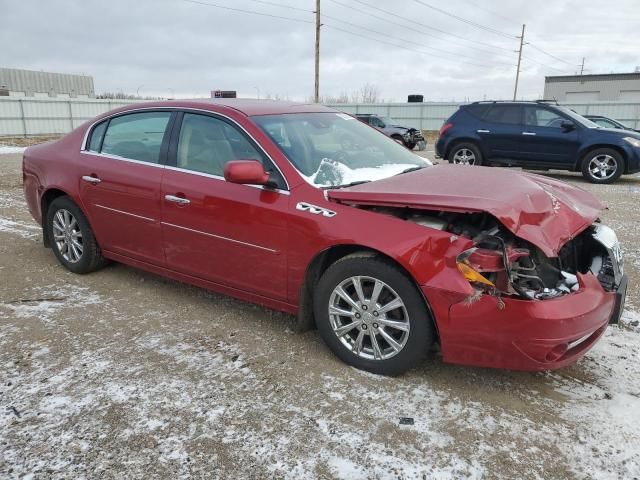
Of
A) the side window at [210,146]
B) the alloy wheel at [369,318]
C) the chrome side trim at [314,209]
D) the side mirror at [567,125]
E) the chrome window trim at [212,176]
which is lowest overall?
the alloy wheel at [369,318]

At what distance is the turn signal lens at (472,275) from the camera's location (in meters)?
2.55

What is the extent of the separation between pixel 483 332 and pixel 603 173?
9550mm

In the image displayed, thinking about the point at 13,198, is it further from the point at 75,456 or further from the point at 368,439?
the point at 368,439

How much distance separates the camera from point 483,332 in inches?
102

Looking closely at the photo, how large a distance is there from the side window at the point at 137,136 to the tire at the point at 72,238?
2.26 feet

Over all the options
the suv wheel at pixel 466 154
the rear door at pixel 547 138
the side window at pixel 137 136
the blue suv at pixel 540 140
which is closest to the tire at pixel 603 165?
the blue suv at pixel 540 140

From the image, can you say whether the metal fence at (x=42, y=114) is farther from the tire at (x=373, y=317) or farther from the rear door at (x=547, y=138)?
the tire at (x=373, y=317)

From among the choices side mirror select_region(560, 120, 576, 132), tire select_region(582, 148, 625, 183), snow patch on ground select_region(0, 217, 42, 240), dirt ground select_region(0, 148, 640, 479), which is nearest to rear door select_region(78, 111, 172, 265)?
dirt ground select_region(0, 148, 640, 479)

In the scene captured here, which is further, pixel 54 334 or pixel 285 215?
pixel 54 334

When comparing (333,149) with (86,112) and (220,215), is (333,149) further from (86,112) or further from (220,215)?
(86,112)

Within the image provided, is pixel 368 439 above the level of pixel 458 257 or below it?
below

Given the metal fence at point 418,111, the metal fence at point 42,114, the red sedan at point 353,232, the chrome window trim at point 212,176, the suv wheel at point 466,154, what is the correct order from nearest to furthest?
1. the red sedan at point 353,232
2. the chrome window trim at point 212,176
3. the suv wheel at point 466,154
4. the metal fence at point 42,114
5. the metal fence at point 418,111

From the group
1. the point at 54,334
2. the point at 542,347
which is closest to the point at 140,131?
the point at 54,334

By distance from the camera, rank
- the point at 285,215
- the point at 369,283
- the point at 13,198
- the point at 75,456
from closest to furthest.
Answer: the point at 75,456, the point at 369,283, the point at 285,215, the point at 13,198
